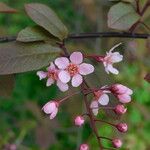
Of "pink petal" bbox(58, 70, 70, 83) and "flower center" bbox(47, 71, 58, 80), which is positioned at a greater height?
"pink petal" bbox(58, 70, 70, 83)

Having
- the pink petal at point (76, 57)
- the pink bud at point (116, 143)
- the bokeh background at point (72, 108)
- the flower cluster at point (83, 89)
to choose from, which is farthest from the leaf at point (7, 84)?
the bokeh background at point (72, 108)

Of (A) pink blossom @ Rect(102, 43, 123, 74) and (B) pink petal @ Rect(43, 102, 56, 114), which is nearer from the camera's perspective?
(B) pink petal @ Rect(43, 102, 56, 114)

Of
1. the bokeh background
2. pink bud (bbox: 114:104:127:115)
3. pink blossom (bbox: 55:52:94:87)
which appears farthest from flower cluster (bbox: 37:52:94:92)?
the bokeh background

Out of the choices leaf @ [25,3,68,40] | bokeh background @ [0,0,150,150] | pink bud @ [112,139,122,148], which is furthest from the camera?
bokeh background @ [0,0,150,150]

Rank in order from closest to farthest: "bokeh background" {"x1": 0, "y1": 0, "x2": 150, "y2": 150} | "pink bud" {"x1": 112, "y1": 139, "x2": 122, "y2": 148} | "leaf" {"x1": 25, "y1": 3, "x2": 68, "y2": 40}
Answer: "pink bud" {"x1": 112, "y1": 139, "x2": 122, "y2": 148} → "leaf" {"x1": 25, "y1": 3, "x2": 68, "y2": 40} → "bokeh background" {"x1": 0, "y1": 0, "x2": 150, "y2": 150}

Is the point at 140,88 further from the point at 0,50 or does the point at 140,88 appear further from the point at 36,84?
the point at 0,50

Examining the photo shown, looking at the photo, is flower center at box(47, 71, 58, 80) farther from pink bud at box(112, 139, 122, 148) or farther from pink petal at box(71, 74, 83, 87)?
pink bud at box(112, 139, 122, 148)
